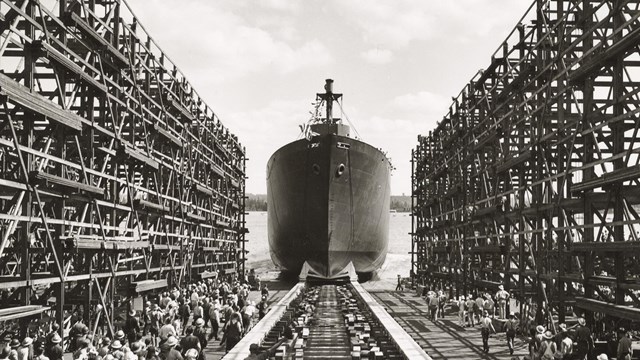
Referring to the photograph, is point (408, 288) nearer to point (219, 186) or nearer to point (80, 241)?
point (219, 186)

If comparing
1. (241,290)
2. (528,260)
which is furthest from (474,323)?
(241,290)

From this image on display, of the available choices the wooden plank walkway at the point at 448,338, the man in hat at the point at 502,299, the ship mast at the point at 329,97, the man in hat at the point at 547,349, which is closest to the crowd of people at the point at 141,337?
the wooden plank walkway at the point at 448,338

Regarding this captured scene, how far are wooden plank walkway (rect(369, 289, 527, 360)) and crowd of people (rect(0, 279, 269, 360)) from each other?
5245mm

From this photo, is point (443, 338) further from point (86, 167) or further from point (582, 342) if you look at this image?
point (86, 167)

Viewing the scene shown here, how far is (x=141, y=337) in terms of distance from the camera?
46.5 feet

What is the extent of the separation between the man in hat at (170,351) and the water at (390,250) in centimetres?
4000

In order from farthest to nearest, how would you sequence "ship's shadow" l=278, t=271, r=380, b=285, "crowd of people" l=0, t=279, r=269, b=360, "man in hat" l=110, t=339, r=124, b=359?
"ship's shadow" l=278, t=271, r=380, b=285 → "crowd of people" l=0, t=279, r=269, b=360 → "man in hat" l=110, t=339, r=124, b=359

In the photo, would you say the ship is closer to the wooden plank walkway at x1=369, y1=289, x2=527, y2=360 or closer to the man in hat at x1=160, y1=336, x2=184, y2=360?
the wooden plank walkway at x1=369, y1=289, x2=527, y2=360

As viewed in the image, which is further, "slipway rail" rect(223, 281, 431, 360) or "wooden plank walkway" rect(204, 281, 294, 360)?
"wooden plank walkway" rect(204, 281, 294, 360)

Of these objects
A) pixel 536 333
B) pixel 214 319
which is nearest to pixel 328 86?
pixel 214 319

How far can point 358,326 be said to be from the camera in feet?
66.3

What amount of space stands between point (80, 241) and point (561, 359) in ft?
36.7

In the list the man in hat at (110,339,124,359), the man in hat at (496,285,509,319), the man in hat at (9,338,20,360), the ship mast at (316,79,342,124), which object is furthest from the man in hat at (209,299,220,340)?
the ship mast at (316,79,342,124)

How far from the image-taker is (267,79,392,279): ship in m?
38.5
